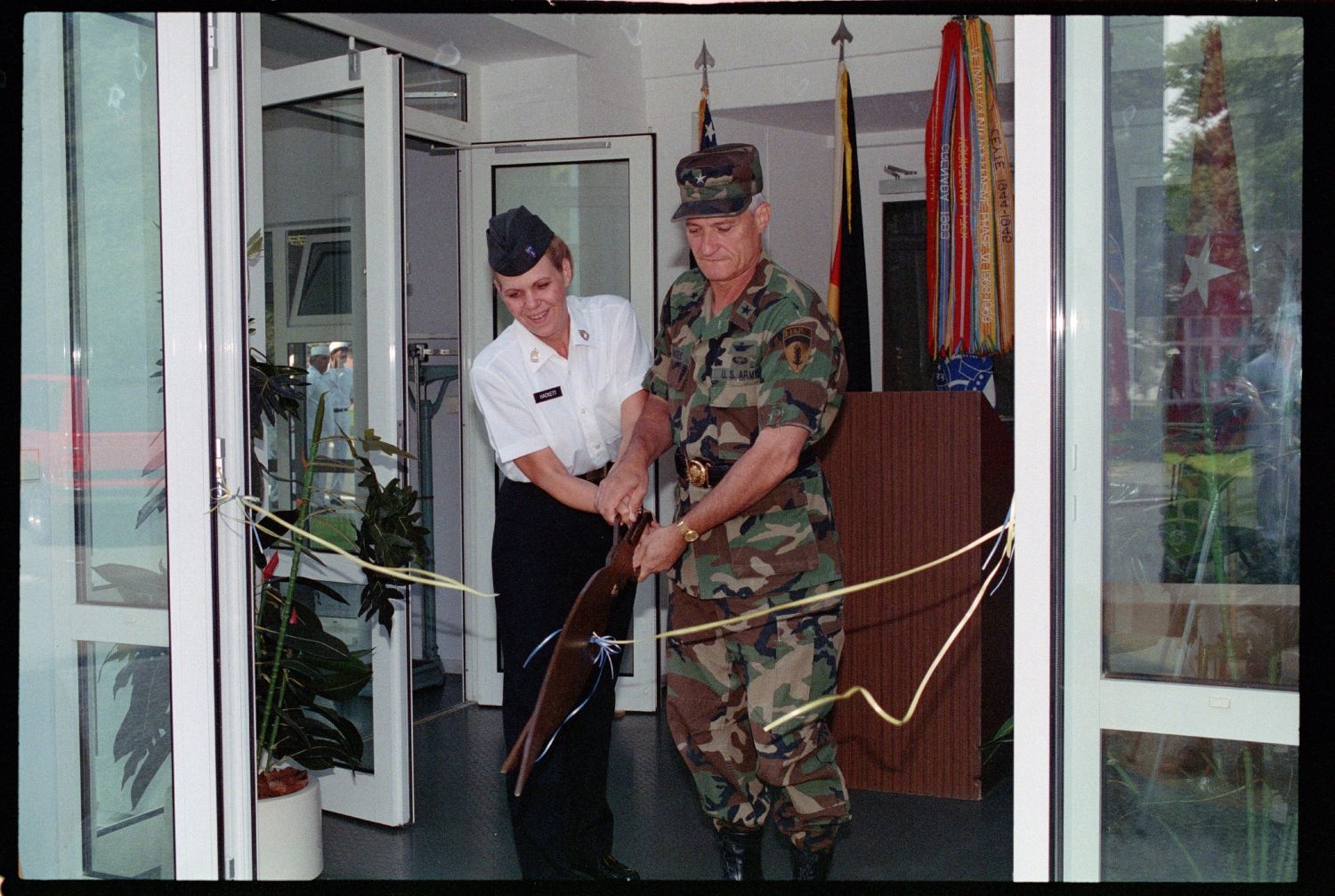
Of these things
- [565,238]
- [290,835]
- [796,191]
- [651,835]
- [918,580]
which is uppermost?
[796,191]

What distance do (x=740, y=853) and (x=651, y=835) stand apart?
700 mm

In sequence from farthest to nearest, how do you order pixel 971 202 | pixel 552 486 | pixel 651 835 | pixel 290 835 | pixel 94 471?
1. pixel 971 202
2. pixel 651 835
3. pixel 290 835
4. pixel 552 486
5. pixel 94 471

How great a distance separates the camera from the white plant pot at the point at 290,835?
2623 millimetres

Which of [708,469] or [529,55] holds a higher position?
[529,55]

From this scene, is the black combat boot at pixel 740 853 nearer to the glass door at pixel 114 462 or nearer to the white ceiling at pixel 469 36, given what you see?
the glass door at pixel 114 462

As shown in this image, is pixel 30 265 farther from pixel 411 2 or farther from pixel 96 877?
pixel 96 877

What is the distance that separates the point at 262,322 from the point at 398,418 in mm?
409

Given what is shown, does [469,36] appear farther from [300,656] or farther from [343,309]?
[300,656]

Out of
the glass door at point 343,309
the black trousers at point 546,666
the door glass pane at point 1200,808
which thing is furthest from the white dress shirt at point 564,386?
the door glass pane at point 1200,808

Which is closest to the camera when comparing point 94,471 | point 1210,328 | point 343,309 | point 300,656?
point 1210,328

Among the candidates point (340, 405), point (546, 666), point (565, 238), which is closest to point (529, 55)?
point (565, 238)

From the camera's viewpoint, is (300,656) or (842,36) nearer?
(300,656)

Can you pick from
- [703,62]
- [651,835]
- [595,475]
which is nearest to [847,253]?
[703,62]

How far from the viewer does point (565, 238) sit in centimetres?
439
